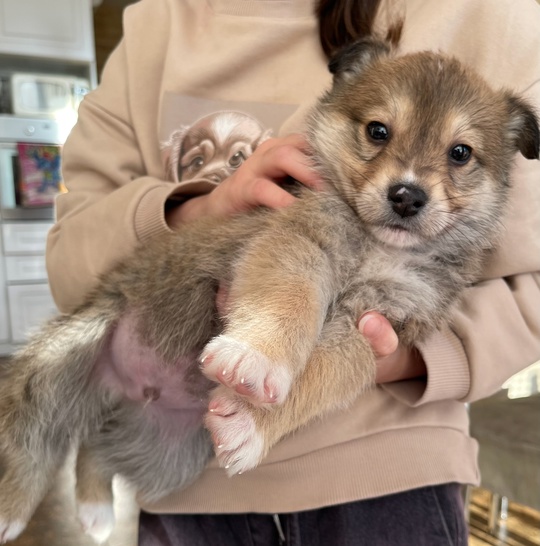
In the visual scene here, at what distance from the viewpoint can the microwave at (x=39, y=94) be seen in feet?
17.9

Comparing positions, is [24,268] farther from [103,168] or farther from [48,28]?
[103,168]

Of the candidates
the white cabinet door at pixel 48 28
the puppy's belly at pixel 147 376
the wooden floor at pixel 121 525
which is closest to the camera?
the puppy's belly at pixel 147 376

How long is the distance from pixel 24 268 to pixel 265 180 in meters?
4.86

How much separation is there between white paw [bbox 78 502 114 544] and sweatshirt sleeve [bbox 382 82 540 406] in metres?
0.88

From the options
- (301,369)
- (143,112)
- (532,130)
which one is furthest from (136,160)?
(532,130)

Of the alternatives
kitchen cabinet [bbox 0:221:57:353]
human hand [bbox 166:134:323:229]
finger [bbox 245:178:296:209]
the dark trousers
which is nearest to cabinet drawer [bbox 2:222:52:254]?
kitchen cabinet [bbox 0:221:57:353]

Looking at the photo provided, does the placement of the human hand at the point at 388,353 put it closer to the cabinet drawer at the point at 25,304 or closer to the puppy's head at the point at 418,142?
the puppy's head at the point at 418,142

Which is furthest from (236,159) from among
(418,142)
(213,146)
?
(418,142)

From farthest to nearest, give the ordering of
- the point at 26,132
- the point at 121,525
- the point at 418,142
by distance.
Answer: the point at 26,132, the point at 121,525, the point at 418,142

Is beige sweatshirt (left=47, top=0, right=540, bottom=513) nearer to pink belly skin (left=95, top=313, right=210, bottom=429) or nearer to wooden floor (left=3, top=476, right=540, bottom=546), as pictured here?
pink belly skin (left=95, top=313, right=210, bottom=429)

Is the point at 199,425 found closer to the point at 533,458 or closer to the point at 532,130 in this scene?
the point at 532,130

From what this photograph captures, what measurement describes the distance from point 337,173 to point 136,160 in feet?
2.41

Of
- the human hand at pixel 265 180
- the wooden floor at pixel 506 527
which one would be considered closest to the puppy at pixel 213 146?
the human hand at pixel 265 180

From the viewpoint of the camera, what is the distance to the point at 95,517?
1.55 m
